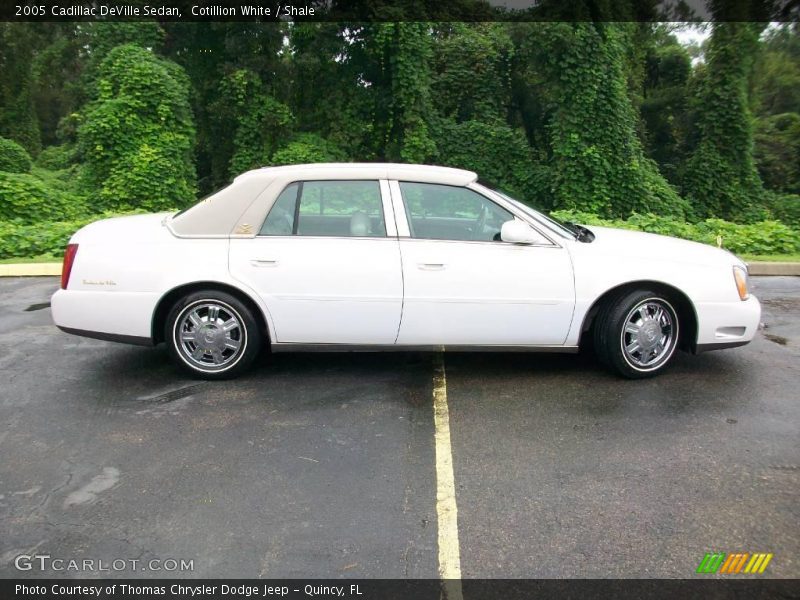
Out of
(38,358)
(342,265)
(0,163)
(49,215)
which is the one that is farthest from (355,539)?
(0,163)

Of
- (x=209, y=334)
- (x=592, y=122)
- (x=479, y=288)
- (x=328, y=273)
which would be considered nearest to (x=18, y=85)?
(x=592, y=122)

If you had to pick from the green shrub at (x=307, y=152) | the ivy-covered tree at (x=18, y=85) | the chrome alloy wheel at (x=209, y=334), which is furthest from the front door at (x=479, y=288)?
the ivy-covered tree at (x=18, y=85)

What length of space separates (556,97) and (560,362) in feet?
53.6

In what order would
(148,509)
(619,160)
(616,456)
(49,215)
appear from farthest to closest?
(619,160) → (49,215) → (616,456) → (148,509)

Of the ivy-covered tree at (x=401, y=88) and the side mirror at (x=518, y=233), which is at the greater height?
the ivy-covered tree at (x=401, y=88)

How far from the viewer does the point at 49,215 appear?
15.7m

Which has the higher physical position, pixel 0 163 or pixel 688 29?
pixel 688 29

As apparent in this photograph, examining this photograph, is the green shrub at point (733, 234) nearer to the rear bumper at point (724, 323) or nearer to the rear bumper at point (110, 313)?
the rear bumper at point (724, 323)

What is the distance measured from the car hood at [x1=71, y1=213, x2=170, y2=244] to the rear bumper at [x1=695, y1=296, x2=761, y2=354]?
406cm

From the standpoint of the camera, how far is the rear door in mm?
4953

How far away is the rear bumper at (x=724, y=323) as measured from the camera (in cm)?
507

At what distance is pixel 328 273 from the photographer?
4949mm

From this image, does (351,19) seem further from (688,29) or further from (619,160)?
(688,29)

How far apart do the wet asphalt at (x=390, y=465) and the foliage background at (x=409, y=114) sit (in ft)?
41.1
